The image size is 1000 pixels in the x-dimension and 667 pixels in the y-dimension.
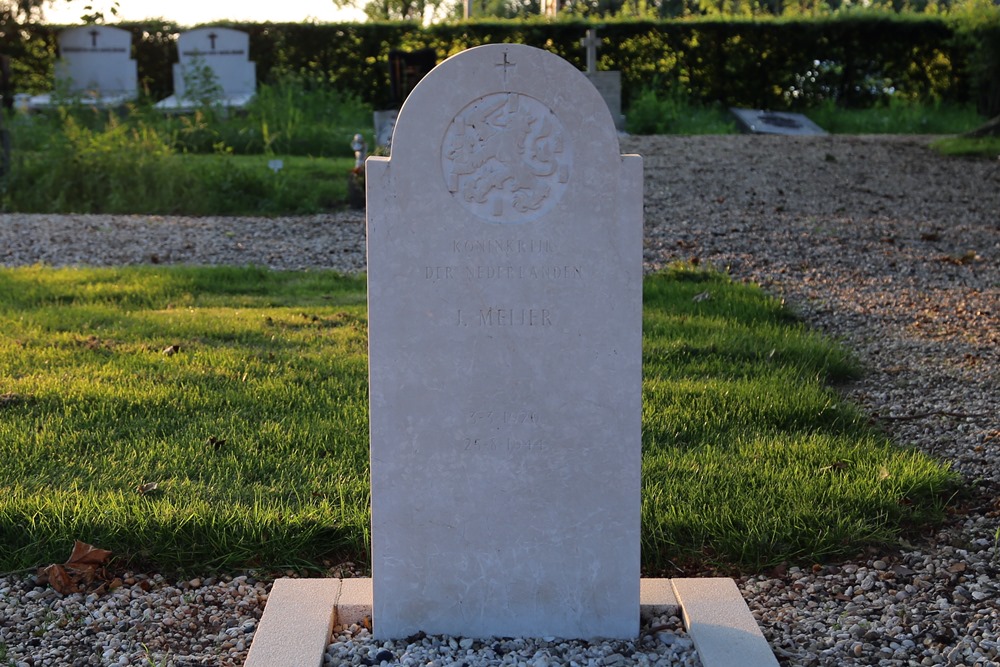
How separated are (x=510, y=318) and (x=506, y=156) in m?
0.43

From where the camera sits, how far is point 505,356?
9.59ft

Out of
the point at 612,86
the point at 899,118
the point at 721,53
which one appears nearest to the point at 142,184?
the point at 612,86

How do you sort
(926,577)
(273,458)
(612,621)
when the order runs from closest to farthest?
(612,621) < (926,577) < (273,458)

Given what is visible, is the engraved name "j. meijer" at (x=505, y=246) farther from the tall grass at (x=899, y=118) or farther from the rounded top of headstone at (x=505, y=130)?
the tall grass at (x=899, y=118)

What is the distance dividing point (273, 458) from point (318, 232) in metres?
6.16

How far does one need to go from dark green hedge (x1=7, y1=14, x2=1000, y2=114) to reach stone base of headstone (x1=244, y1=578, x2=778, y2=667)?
16.2 metres

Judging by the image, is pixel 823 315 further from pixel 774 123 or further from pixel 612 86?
pixel 774 123

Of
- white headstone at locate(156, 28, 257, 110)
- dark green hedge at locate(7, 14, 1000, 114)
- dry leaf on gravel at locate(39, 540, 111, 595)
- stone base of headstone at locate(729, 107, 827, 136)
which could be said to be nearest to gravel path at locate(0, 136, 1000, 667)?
dry leaf on gravel at locate(39, 540, 111, 595)

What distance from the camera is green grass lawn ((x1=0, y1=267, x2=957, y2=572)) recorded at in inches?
142

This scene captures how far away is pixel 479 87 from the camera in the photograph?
9.22 ft

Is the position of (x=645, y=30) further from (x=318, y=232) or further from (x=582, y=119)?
(x=582, y=119)

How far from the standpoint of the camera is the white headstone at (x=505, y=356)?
2.83 meters

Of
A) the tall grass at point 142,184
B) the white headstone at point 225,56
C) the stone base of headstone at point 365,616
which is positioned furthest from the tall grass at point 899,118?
the stone base of headstone at point 365,616

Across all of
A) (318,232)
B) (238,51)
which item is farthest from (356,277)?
(238,51)
